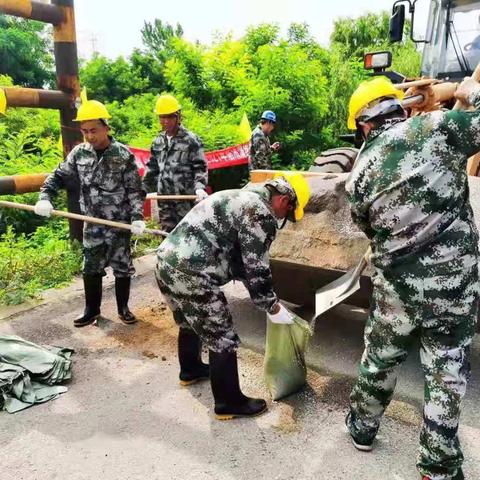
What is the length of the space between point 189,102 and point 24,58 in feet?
28.3

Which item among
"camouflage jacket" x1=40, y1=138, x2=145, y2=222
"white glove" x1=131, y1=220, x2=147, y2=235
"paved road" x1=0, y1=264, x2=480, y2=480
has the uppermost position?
"camouflage jacket" x1=40, y1=138, x2=145, y2=222

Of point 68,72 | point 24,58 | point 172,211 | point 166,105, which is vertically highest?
point 24,58

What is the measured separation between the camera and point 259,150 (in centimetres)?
775

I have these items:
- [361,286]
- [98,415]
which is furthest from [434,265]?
[98,415]

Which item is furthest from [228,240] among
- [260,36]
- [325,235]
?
[260,36]

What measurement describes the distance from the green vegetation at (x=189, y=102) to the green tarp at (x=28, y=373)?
1376 millimetres

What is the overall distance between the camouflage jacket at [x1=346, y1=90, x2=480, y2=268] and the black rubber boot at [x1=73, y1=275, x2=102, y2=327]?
2.57 metres

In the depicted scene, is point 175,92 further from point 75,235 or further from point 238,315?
point 238,315

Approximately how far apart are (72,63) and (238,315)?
313 cm

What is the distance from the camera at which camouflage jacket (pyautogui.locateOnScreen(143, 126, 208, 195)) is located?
4.77 meters

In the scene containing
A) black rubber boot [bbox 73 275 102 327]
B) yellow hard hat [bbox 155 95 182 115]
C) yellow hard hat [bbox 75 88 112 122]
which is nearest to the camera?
yellow hard hat [bbox 75 88 112 122]

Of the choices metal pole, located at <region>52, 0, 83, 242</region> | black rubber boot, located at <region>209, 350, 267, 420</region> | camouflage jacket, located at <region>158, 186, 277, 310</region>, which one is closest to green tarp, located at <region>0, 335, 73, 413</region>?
black rubber boot, located at <region>209, 350, 267, 420</region>

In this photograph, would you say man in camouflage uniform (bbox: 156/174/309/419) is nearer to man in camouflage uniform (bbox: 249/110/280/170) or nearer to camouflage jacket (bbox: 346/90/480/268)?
camouflage jacket (bbox: 346/90/480/268)

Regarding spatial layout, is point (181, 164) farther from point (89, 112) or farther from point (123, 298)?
point (123, 298)
